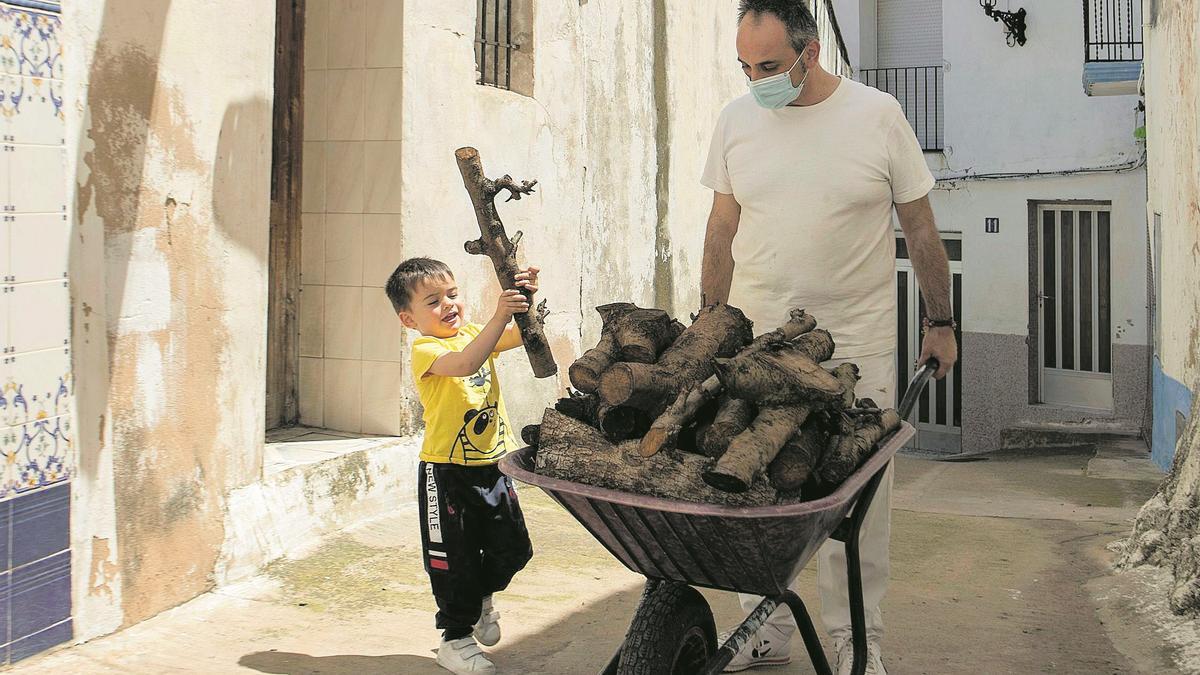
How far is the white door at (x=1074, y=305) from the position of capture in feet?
51.6

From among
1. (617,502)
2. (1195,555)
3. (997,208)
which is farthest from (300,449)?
(997,208)

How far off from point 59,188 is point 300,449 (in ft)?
6.78

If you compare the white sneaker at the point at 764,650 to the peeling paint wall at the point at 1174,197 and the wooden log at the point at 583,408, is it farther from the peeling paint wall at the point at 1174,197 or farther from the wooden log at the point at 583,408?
the peeling paint wall at the point at 1174,197

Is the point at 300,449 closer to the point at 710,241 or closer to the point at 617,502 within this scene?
the point at 710,241

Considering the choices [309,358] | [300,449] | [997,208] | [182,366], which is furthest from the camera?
[997,208]

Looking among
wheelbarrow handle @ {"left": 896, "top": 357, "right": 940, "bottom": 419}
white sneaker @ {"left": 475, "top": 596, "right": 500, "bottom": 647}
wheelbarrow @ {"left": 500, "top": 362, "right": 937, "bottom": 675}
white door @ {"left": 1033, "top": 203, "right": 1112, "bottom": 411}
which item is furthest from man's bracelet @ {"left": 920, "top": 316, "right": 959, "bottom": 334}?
white door @ {"left": 1033, "top": 203, "right": 1112, "bottom": 411}

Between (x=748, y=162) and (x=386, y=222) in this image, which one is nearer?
(x=748, y=162)

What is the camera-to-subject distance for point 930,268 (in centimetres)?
403

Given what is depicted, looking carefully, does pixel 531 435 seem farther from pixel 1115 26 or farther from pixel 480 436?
pixel 1115 26

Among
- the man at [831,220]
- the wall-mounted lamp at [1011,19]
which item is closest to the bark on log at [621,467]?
the man at [831,220]

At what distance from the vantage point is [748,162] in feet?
13.2

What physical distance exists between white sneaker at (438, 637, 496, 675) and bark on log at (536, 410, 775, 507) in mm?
1307

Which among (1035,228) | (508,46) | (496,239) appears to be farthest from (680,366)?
(1035,228)

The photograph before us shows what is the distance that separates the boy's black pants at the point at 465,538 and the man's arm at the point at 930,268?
1.45 metres
